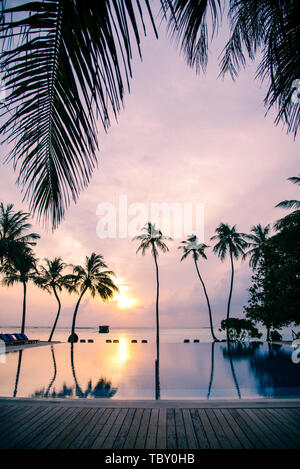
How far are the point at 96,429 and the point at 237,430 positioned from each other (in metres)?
2.31

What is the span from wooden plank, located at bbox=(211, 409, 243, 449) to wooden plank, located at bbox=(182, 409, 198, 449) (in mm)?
511

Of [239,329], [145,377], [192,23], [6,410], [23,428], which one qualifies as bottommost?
[239,329]

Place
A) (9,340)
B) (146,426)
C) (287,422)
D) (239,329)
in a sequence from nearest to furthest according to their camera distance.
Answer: (146,426) → (287,422) → (9,340) → (239,329)

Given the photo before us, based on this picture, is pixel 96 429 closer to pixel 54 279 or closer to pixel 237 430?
pixel 237 430

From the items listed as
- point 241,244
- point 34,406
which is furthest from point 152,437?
point 241,244

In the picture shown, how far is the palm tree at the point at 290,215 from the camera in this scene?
17.1 metres

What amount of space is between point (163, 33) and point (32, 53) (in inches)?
43.6

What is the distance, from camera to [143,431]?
4.47 m

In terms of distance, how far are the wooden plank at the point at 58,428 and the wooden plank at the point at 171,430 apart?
166 cm

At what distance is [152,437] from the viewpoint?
425cm

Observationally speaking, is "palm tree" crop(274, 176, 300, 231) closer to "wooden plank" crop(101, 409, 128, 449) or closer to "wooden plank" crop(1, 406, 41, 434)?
"wooden plank" crop(101, 409, 128, 449)

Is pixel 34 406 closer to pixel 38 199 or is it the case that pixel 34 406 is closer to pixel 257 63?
pixel 38 199

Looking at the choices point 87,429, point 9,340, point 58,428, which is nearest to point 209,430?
point 87,429

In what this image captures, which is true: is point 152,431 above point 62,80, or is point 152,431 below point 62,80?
below
